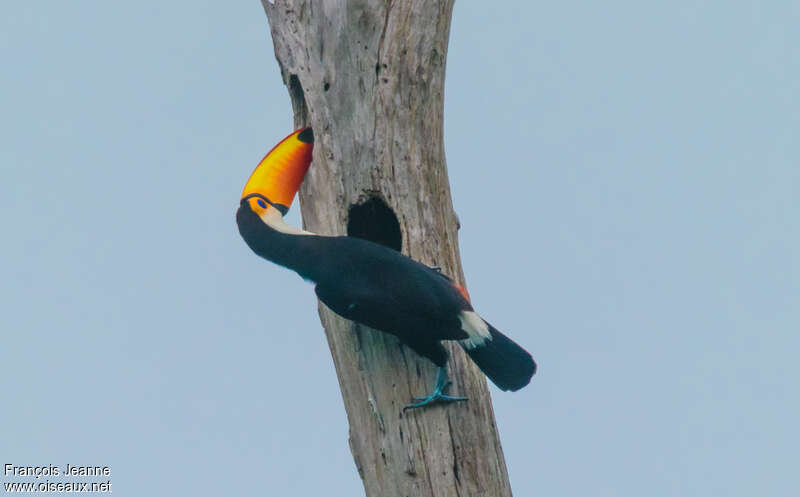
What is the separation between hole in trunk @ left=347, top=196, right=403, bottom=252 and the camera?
10.8 feet

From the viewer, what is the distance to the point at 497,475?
3.02 meters

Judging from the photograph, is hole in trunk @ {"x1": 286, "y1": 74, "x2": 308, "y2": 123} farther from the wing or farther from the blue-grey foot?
the blue-grey foot

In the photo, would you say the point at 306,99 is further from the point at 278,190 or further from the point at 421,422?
the point at 421,422

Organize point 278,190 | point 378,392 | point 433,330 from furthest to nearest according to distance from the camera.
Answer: point 278,190 < point 378,392 < point 433,330

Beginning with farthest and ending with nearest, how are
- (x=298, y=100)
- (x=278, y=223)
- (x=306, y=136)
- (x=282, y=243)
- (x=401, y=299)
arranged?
(x=298, y=100) → (x=306, y=136) → (x=278, y=223) → (x=282, y=243) → (x=401, y=299)

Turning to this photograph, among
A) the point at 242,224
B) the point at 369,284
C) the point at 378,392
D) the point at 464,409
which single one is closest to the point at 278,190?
the point at 242,224

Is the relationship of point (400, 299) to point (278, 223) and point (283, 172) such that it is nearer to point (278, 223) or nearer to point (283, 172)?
point (278, 223)

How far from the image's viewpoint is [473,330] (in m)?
2.89

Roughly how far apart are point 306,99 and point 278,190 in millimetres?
414

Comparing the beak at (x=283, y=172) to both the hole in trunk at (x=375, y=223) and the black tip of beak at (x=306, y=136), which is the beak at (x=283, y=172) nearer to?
the black tip of beak at (x=306, y=136)

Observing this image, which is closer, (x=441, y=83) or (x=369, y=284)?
(x=369, y=284)

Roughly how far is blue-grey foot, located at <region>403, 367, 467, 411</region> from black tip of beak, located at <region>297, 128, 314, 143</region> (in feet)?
3.72

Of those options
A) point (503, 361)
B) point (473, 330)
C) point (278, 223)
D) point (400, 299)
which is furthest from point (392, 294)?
point (278, 223)

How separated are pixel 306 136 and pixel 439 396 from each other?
1239 mm
